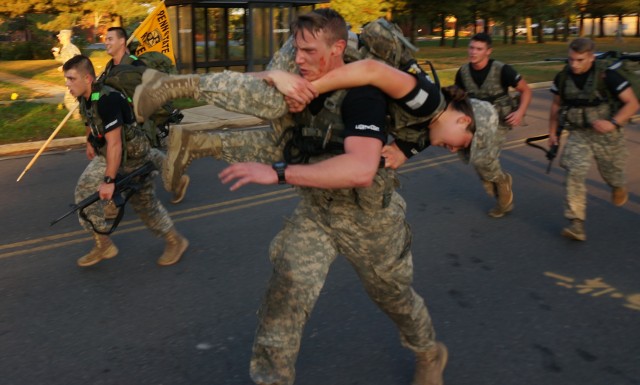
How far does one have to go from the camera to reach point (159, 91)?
2.62 metres

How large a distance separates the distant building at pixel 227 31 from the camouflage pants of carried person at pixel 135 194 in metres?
15.1

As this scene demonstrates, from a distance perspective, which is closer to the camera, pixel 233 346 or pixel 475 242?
pixel 233 346

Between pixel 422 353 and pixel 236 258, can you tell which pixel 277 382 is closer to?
pixel 422 353

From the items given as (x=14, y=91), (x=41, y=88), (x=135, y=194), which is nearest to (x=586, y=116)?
(x=135, y=194)

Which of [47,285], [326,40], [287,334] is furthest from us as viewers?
[47,285]

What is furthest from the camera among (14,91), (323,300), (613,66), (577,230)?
(14,91)

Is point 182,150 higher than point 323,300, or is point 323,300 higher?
point 182,150

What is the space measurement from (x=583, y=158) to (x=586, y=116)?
391 millimetres

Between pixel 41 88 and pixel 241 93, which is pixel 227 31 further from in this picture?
pixel 241 93

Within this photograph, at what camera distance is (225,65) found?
21.1 meters

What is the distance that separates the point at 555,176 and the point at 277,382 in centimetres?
666

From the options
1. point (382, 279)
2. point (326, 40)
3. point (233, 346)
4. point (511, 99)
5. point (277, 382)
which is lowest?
point (233, 346)

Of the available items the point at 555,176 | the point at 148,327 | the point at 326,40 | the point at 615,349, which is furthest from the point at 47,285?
the point at 555,176

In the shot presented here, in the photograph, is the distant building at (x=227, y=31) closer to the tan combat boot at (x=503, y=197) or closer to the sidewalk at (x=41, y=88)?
the sidewalk at (x=41, y=88)
